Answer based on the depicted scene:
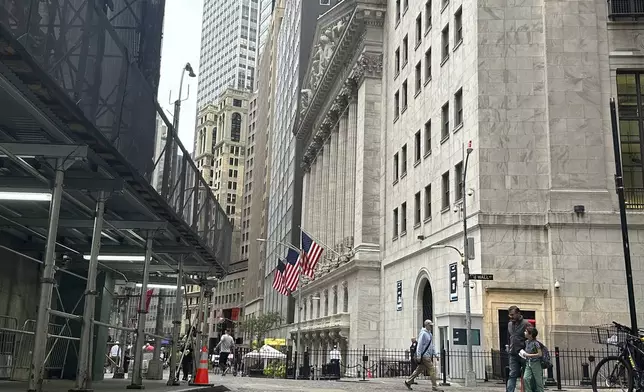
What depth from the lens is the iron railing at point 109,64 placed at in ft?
22.6

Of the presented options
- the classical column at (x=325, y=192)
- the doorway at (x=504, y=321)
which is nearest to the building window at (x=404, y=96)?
the doorway at (x=504, y=321)

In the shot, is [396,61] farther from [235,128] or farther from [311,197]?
[235,128]

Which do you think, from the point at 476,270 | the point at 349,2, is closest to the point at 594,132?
the point at 476,270

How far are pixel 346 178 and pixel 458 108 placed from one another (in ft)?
78.1

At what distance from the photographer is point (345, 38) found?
55719mm

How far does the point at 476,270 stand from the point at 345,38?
102 feet

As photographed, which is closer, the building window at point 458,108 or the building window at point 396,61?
the building window at point 458,108

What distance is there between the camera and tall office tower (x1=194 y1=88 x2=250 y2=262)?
545 feet

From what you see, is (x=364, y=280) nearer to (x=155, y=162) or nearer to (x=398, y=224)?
(x=398, y=224)

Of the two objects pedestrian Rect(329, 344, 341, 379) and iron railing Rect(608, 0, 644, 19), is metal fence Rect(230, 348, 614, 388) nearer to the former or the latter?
pedestrian Rect(329, 344, 341, 379)

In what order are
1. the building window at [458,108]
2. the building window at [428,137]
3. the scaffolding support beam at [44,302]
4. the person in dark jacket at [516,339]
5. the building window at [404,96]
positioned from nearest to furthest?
the scaffolding support beam at [44,302], the person in dark jacket at [516,339], the building window at [458,108], the building window at [428,137], the building window at [404,96]

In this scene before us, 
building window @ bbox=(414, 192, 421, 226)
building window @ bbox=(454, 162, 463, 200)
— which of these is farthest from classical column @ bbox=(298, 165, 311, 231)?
building window @ bbox=(454, 162, 463, 200)

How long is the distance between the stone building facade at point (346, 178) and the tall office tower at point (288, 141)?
1326cm

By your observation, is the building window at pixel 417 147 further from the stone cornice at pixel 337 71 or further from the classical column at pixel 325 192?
the classical column at pixel 325 192
